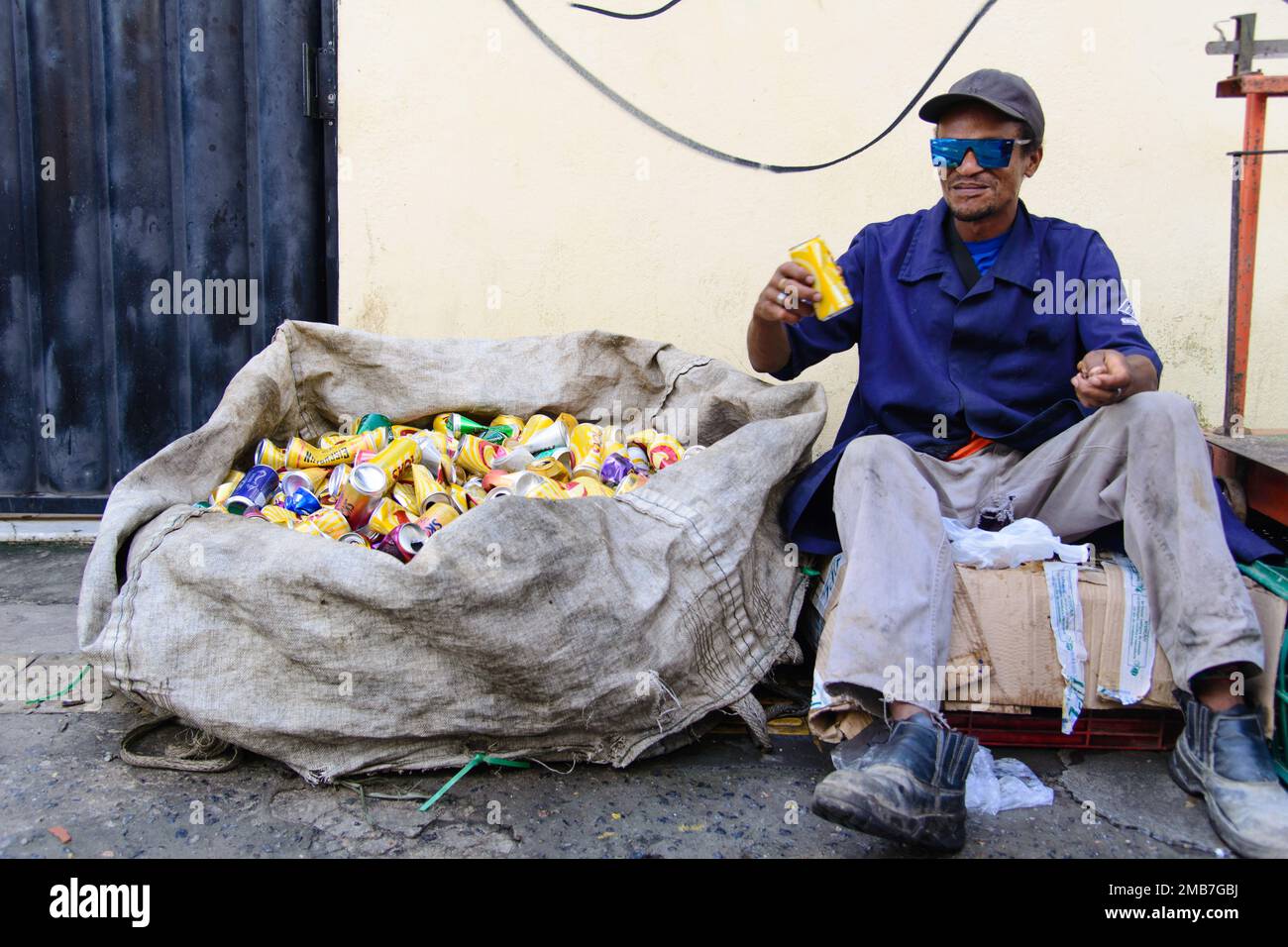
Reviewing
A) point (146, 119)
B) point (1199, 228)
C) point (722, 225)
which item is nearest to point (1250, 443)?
point (1199, 228)

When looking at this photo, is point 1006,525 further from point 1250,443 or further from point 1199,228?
point 1199,228

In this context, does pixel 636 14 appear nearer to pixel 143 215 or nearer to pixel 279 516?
pixel 143 215

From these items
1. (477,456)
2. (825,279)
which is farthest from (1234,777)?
(477,456)

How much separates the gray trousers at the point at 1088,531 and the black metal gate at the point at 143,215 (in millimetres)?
2142

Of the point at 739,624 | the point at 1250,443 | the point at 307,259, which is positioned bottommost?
the point at 739,624

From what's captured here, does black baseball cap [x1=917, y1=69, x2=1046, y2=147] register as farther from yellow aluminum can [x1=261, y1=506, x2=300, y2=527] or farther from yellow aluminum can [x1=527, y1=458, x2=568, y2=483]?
yellow aluminum can [x1=261, y1=506, x2=300, y2=527]

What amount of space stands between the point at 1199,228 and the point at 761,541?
186 cm

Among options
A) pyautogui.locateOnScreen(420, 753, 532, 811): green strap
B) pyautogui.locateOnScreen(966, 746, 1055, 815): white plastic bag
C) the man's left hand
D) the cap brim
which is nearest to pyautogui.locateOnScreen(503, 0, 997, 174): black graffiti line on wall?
the cap brim

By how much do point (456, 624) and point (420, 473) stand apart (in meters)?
0.69

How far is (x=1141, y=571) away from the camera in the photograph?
219 cm

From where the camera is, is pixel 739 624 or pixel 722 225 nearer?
pixel 739 624

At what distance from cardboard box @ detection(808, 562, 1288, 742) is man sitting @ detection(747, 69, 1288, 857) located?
0.09m

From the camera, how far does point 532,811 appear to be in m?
2.04

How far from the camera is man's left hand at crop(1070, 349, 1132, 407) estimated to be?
7.23 feet
